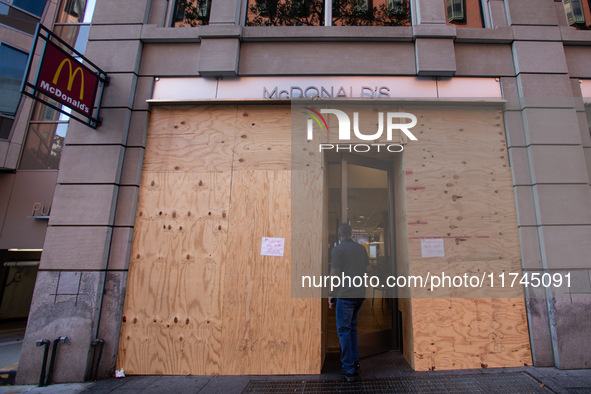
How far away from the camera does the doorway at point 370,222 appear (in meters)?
4.81

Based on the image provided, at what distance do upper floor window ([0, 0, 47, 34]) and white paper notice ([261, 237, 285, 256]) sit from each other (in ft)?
29.7

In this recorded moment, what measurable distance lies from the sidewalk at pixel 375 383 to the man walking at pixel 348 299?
0.81 feet

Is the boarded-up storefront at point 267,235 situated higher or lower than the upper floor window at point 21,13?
lower

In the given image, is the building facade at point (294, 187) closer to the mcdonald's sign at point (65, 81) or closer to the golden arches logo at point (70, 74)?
the mcdonald's sign at point (65, 81)

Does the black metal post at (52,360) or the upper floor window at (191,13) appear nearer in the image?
the black metal post at (52,360)

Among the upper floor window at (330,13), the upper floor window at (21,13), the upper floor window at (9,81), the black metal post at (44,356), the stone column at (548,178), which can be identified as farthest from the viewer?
the upper floor window at (21,13)

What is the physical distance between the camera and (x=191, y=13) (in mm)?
5562

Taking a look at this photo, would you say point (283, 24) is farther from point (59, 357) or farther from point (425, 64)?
point (59, 357)

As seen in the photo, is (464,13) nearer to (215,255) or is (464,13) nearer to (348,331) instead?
(348,331)

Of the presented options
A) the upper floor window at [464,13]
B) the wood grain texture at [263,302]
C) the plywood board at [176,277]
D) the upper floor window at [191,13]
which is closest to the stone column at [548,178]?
the upper floor window at [464,13]

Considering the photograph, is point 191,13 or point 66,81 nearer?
point 66,81

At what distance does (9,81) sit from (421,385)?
36.9 feet

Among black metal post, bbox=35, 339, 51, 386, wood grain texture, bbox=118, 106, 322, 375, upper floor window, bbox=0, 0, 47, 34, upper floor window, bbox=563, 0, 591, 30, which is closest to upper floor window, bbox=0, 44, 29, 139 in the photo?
upper floor window, bbox=0, 0, 47, 34

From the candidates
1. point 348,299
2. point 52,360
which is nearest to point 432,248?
point 348,299
